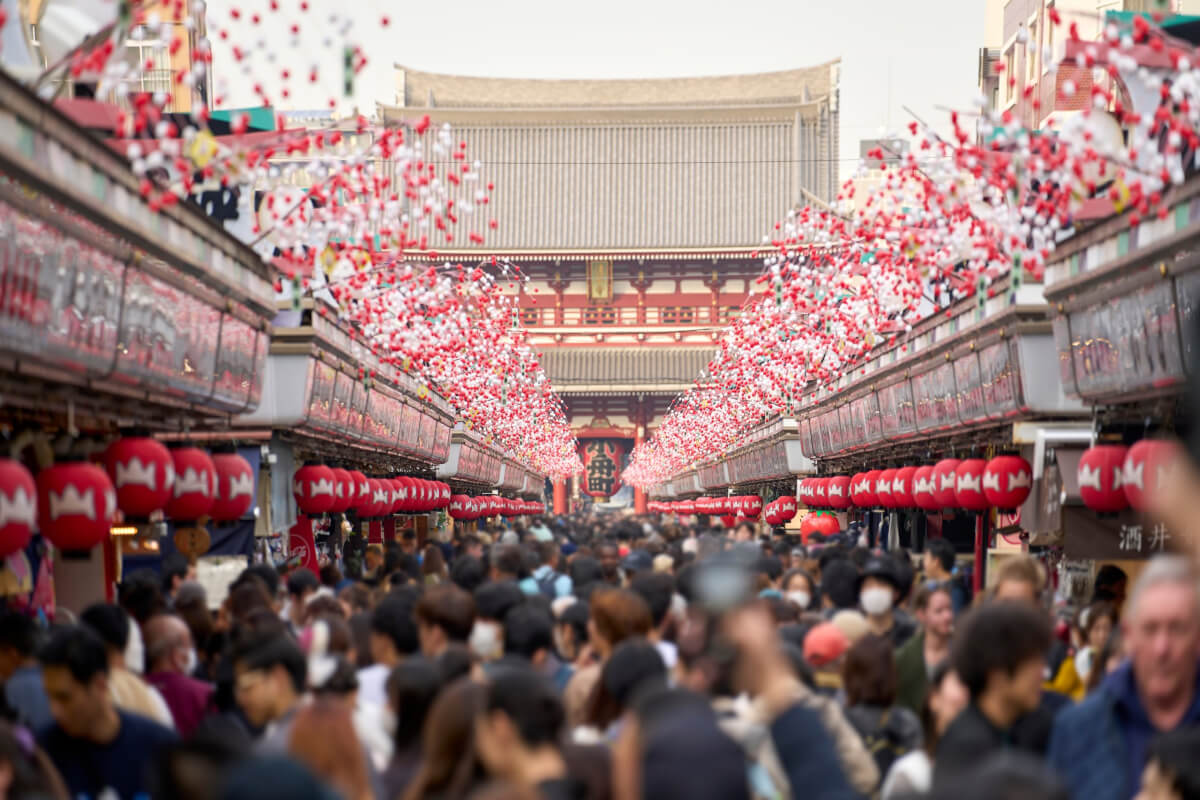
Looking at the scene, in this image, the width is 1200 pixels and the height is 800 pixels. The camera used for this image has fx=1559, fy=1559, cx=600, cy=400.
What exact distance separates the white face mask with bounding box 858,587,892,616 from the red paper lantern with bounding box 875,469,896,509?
11169 mm

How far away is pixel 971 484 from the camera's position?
16203 millimetres

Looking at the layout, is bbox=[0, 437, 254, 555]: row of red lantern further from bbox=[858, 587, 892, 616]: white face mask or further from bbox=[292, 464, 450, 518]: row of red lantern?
bbox=[858, 587, 892, 616]: white face mask

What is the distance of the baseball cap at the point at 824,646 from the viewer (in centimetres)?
825

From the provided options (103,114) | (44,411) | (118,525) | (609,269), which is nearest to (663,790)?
(44,411)

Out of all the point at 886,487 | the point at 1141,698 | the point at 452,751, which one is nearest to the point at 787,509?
the point at 886,487

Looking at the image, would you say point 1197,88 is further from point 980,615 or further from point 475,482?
point 475,482

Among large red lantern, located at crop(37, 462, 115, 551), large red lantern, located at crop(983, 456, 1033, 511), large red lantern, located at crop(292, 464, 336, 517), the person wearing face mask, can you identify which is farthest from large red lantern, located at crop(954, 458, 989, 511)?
large red lantern, located at crop(37, 462, 115, 551)

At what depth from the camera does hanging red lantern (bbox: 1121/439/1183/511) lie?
10773 millimetres

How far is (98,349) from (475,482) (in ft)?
115

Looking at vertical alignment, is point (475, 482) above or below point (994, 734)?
above

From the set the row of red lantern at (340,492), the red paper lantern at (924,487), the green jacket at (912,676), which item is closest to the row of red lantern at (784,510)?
the row of red lantern at (340,492)

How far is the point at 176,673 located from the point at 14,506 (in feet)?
4.20

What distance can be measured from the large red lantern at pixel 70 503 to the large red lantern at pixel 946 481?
9720 millimetres

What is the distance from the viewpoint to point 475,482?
45.0m
